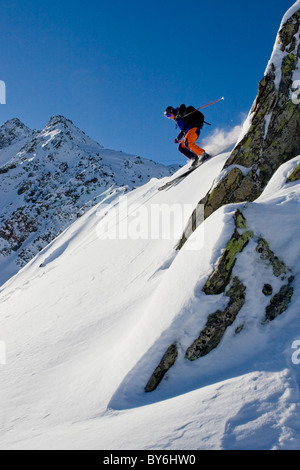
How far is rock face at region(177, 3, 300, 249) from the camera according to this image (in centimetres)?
→ 623

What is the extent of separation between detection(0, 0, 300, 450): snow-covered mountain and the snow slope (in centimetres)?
1

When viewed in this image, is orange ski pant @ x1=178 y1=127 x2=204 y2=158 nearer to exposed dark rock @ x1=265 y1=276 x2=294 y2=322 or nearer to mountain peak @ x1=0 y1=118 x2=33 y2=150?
exposed dark rock @ x1=265 y1=276 x2=294 y2=322

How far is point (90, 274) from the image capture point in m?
8.66

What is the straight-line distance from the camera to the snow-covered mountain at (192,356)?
254cm

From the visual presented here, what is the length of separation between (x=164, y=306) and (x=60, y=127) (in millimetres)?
42748

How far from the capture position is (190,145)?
1092 centimetres

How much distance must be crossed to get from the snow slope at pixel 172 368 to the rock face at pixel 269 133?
1073mm

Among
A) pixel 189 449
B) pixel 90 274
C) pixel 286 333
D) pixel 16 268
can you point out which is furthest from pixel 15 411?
pixel 16 268

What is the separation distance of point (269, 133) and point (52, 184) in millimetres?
29431
